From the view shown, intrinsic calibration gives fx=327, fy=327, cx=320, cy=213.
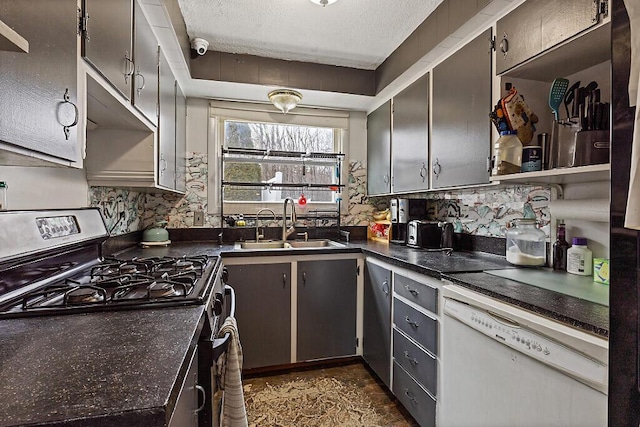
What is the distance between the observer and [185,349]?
→ 2.17ft

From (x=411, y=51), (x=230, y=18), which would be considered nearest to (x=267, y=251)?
(x=230, y=18)

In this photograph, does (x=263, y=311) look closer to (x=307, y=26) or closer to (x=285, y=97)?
(x=285, y=97)

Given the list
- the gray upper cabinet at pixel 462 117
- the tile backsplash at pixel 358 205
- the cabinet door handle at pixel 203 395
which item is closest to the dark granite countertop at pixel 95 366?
the cabinet door handle at pixel 203 395

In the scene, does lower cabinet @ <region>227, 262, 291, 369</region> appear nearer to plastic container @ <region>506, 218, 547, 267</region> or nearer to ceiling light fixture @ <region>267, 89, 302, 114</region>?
ceiling light fixture @ <region>267, 89, 302, 114</region>

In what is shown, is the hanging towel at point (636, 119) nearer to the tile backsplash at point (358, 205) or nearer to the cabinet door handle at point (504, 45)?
the cabinet door handle at point (504, 45)

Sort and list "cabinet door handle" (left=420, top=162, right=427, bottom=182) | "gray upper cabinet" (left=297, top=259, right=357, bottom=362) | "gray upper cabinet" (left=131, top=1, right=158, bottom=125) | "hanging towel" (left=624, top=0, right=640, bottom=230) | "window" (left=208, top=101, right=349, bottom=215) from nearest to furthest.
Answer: "hanging towel" (left=624, top=0, right=640, bottom=230) < "gray upper cabinet" (left=131, top=1, right=158, bottom=125) < "cabinet door handle" (left=420, top=162, right=427, bottom=182) < "gray upper cabinet" (left=297, top=259, right=357, bottom=362) < "window" (left=208, top=101, right=349, bottom=215)

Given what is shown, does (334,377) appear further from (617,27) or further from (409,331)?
(617,27)

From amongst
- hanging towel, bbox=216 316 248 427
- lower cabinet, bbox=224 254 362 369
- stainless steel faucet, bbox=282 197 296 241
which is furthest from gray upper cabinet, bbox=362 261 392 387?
hanging towel, bbox=216 316 248 427

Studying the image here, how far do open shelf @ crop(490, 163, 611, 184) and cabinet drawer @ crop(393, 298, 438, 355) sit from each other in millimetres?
739

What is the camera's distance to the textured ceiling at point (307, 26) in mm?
1917

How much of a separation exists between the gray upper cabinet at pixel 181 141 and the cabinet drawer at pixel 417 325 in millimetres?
1728

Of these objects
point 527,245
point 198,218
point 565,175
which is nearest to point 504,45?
point 565,175

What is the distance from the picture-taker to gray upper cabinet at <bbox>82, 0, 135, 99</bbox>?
103cm

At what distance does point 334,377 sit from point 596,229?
178cm
